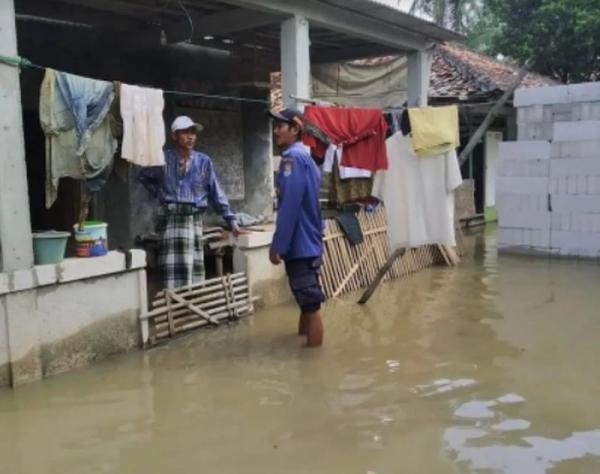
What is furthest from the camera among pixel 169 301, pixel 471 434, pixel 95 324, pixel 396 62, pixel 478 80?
pixel 478 80

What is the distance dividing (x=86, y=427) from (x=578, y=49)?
13977 mm

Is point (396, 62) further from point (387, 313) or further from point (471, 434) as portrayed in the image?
point (471, 434)

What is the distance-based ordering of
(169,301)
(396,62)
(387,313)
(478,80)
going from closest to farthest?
1. (169,301)
2. (387,313)
3. (396,62)
4. (478,80)

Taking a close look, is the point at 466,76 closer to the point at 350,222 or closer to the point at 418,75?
the point at 418,75

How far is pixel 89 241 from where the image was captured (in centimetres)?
507

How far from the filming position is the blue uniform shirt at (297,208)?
5059 mm

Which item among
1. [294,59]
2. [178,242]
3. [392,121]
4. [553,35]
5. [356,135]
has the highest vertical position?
[553,35]

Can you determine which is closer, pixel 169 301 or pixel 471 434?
pixel 471 434

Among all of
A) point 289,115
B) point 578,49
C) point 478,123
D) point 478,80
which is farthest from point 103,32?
point 578,49

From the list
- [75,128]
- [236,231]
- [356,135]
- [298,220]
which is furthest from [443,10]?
Result: [75,128]

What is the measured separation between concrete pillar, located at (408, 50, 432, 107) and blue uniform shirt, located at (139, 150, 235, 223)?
4824 mm

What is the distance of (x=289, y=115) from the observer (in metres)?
5.18

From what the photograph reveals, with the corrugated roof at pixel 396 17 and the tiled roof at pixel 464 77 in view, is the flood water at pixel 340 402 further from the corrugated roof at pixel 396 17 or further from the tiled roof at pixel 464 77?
the tiled roof at pixel 464 77

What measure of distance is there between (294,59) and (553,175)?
453cm
